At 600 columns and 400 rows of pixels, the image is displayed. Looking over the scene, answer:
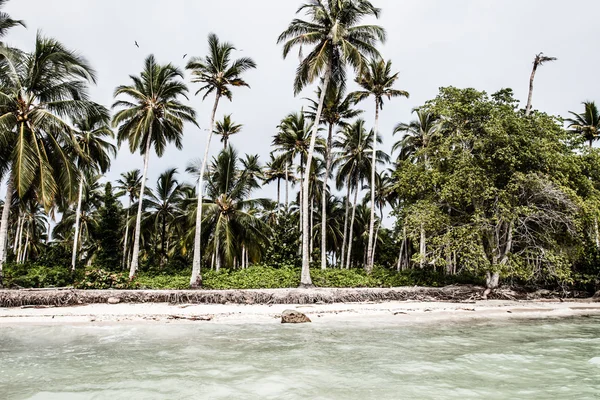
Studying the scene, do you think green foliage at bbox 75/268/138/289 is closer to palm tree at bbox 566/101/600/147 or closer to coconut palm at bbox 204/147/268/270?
coconut palm at bbox 204/147/268/270

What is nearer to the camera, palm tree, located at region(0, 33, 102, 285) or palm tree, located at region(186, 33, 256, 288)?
palm tree, located at region(0, 33, 102, 285)

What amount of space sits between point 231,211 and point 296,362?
56.1 feet

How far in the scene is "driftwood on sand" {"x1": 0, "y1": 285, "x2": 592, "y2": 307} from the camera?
1265 cm

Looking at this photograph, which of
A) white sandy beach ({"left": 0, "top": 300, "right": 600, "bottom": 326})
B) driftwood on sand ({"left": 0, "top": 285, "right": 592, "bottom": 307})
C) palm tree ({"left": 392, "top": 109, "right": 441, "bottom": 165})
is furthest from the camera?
palm tree ({"left": 392, "top": 109, "right": 441, "bottom": 165})

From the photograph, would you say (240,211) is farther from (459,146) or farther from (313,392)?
(313,392)

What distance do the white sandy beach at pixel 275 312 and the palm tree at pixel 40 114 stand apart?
4.23 metres

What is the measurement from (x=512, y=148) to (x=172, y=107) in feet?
58.2

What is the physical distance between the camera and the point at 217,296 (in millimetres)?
13906

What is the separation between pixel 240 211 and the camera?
23000 millimetres

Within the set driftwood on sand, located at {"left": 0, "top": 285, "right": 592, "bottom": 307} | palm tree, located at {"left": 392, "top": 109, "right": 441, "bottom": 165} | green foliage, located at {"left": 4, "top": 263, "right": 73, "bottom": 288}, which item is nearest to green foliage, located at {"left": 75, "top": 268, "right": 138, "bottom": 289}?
green foliage, located at {"left": 4, "top": 263, "right": 73, "bottom": 288}

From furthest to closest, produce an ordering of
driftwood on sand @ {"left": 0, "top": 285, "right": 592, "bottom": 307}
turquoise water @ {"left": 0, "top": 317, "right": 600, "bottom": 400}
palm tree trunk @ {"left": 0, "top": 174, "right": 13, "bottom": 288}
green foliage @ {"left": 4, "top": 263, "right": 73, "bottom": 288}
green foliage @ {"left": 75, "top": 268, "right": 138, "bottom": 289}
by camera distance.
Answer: green foliage @ {"left": 75, "top": 268, "right": 138, "bottom": 289}
green foliage @ {"left": 4, "top": 263, "right": 73, "bottom": 288}
palm tree trunk @ {"left": 0, "top": 174, "right": 13, "bottom": 288}
driftwood on sand @ {"left": 0, "top": 285, "right": 592, "bottom": 307}
turquoise water @ {"left": 0, "top": 317, "right": 600, "bottom": 400}

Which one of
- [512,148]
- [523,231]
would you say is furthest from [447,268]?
[512,148]

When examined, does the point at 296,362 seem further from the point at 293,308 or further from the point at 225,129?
the point at 225,129

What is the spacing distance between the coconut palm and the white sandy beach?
Answer: 9393mm
